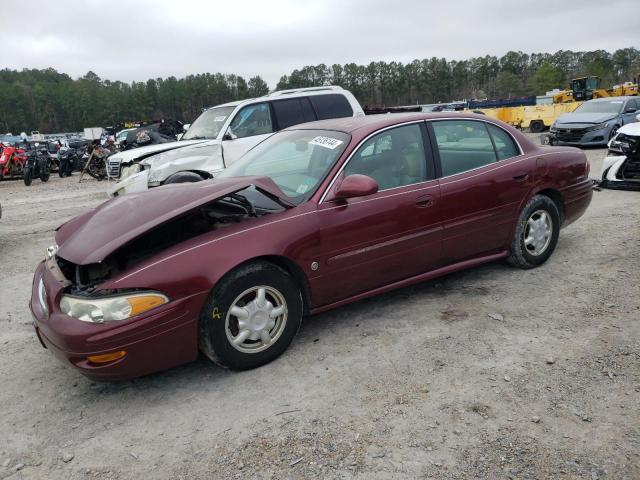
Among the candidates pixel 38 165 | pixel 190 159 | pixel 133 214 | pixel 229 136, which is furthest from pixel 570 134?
pixel 38 165

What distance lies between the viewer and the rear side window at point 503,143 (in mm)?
4449

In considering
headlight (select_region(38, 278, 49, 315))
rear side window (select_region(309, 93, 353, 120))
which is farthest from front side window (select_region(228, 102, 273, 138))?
headlight (select_region(38, 278, 49, 315))

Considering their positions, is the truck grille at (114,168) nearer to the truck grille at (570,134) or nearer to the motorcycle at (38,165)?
the motorcycle at (38,165)

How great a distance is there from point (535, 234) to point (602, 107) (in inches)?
534

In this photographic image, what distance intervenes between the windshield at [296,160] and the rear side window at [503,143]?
1512 millimetres

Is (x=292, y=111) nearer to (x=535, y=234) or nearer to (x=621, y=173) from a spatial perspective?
(x=535, y=234)

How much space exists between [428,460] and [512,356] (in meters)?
1.15

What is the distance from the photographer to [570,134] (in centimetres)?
1487

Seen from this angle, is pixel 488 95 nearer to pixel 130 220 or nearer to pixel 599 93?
pixel 599 93

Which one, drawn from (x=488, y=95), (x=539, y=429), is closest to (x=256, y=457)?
(x=539, y=429)

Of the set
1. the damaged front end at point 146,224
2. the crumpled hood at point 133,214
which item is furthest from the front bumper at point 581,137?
the crumpled hood at point 133,214

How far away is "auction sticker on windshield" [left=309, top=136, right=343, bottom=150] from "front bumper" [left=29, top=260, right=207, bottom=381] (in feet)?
5.10

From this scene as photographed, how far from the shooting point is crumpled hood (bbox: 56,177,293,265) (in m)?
2.96

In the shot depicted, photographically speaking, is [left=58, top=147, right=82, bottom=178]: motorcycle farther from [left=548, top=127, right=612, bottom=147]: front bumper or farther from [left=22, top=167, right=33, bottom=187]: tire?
[left=548, top=127, right=612, bottom=147]: front bumper
